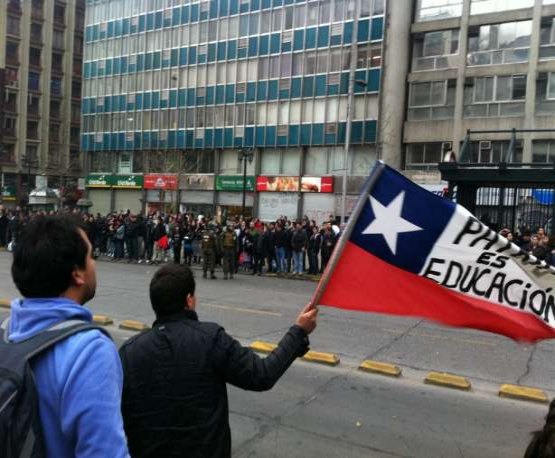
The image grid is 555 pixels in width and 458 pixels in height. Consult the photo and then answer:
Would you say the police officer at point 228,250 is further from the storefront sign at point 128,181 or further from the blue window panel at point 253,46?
the storefront sign at point 128,181

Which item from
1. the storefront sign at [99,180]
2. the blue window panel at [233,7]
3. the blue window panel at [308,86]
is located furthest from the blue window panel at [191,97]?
the storefront sign at [99,180]

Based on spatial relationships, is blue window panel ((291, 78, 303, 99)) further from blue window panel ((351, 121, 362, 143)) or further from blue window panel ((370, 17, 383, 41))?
blue window panel ((370, 17, 383, 41))

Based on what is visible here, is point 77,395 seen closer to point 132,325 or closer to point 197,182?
point 132,325

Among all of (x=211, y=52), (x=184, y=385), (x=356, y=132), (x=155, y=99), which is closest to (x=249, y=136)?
(x=211, y=52)

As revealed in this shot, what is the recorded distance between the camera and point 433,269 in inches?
128

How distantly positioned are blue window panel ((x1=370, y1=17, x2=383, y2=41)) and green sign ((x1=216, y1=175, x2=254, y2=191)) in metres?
13.4

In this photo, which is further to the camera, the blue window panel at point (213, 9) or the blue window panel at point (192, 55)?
the blue window panel at point (192, 55)

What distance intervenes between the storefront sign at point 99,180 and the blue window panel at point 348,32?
25169 mm

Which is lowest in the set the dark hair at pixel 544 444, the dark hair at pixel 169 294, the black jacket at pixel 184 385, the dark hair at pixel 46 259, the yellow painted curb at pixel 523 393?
the yellow painted curb at pixel 523 393

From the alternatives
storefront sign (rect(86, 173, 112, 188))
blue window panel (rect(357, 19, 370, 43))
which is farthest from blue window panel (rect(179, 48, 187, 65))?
blue window panel (rect(357, 19, 370, 43))

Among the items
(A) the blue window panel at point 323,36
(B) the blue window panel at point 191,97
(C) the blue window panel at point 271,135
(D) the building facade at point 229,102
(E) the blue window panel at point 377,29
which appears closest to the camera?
(E) the blue window panel at point 377,29

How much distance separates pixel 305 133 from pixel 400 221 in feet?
129

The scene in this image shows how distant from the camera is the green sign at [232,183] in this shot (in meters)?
44.3

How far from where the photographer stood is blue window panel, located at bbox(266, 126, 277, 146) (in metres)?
43.3
